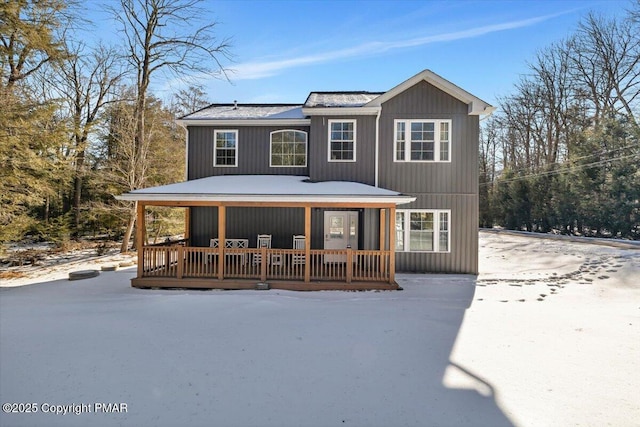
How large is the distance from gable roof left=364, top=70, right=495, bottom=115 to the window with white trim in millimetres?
3509

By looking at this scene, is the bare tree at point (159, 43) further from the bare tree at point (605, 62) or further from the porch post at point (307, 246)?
the bare tree at point (605, 62)

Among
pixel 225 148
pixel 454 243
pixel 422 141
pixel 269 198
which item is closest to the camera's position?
pixel 269 198

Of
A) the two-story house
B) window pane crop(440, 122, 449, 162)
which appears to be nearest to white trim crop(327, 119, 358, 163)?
the two-story house

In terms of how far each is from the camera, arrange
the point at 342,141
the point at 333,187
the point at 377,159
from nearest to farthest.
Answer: the point at 333,187 → the point at 377,159 → the point at 342,141

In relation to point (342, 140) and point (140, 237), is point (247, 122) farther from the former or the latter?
point (140, 237)

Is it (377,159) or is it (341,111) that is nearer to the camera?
(341,111)

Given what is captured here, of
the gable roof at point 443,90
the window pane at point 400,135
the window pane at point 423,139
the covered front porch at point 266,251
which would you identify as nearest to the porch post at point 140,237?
the covered front porch at point 266,251

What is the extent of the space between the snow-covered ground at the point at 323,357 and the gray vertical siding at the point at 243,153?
16.5ft

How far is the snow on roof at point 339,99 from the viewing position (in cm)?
1077

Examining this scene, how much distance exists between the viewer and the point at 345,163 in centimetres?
1075

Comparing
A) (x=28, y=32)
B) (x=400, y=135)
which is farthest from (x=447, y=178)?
(x=28, y=32)

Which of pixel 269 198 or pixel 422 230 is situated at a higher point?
pixel 269 198

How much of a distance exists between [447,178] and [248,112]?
7980 mm

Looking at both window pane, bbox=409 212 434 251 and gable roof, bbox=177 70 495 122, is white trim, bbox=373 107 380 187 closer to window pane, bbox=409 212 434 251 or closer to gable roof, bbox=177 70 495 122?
gable roof, bbox=177 70 495 122
